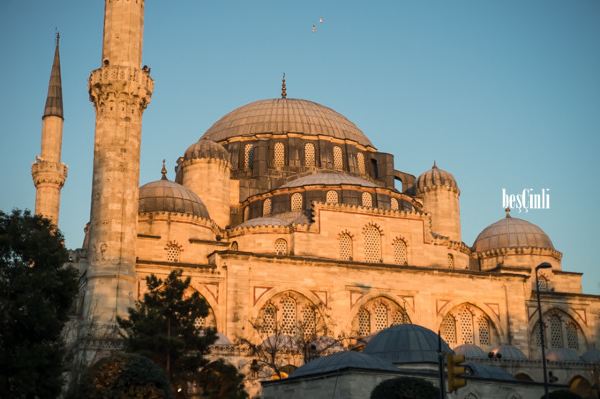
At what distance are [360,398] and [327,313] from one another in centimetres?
1218

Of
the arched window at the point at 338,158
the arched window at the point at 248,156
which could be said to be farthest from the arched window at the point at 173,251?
the arched window at the point at 338,158

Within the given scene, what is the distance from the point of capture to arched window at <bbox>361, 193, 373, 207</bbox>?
137 feet

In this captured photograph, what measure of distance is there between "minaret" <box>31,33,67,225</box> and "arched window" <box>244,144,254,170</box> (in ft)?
32.0

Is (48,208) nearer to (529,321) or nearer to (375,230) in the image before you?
(375,230)

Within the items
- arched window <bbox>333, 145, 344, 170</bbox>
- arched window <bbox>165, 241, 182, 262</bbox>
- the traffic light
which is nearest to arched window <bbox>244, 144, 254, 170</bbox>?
arched window <bbox>333, 145, 344, 170</bbox>

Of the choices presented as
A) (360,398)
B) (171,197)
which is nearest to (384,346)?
(360,398)

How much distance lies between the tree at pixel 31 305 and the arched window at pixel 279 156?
25.2 meters

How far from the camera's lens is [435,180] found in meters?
48.6

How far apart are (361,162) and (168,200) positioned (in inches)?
560

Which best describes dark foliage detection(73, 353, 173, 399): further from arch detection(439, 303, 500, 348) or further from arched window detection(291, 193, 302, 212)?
arched window detection(291, 193, 302, 212)

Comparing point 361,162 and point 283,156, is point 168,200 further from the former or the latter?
point 361,162

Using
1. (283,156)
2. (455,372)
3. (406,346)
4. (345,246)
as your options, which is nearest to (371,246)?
(345,246)

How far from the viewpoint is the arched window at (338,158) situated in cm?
4888

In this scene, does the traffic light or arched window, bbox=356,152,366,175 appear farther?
arched window, bbox=356,152,366,175
